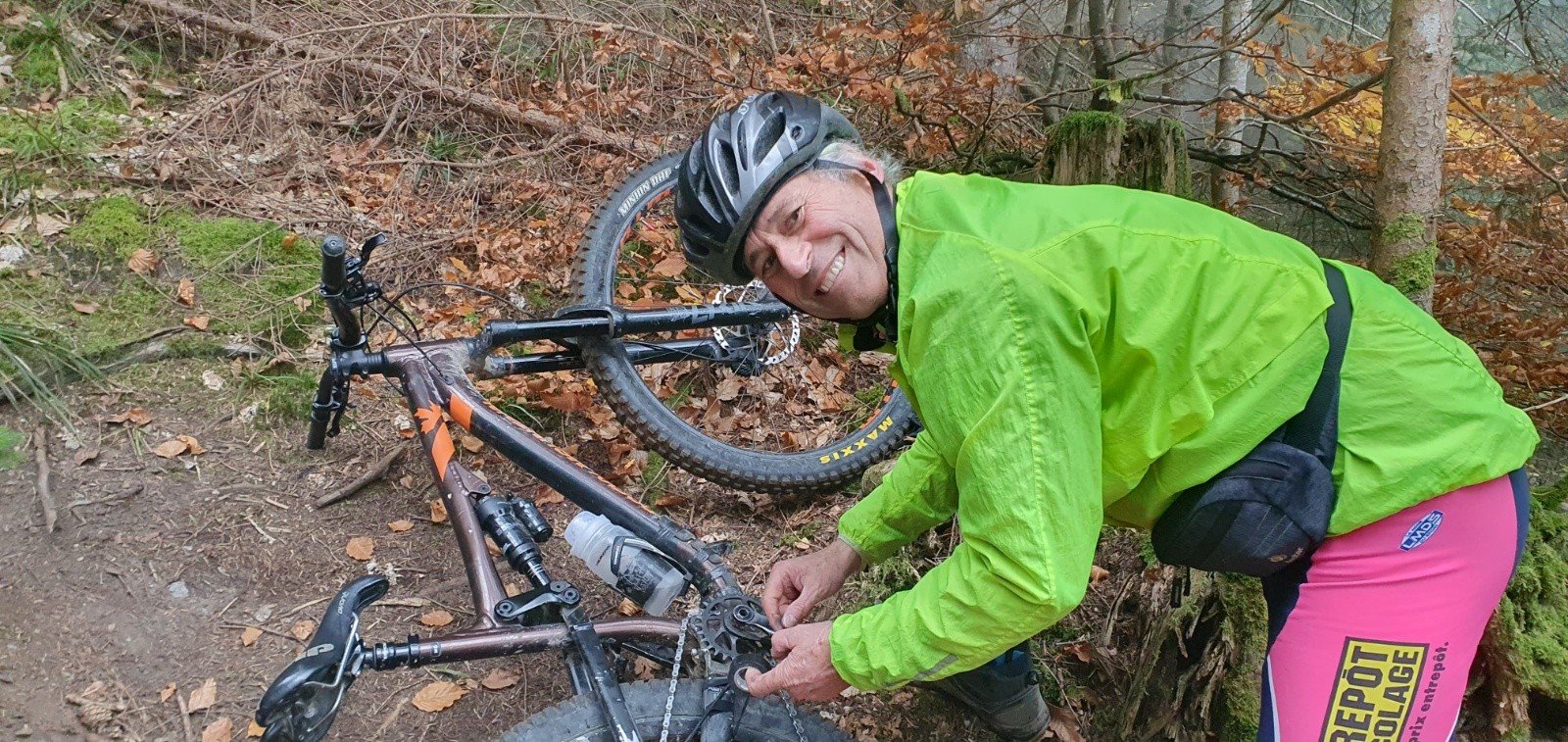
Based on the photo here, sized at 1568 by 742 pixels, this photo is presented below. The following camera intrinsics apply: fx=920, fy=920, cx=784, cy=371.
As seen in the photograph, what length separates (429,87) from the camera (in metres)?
5.40

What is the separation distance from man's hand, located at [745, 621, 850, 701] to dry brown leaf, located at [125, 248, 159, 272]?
377cm

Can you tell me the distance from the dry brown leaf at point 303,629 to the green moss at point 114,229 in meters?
2.26

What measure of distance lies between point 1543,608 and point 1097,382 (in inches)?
66.8

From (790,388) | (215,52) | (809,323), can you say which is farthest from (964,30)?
(215,52)

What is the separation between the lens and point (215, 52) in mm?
5508

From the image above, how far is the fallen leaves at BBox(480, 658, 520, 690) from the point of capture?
110 inches

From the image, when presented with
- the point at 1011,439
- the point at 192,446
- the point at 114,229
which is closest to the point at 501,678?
the point at 192,446

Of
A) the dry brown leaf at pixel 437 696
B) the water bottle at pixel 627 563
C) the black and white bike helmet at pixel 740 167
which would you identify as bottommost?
the dry brown leaf at pixel 437 696

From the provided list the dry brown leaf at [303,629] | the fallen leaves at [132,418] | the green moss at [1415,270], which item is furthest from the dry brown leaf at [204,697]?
the green moss at [1415,270]

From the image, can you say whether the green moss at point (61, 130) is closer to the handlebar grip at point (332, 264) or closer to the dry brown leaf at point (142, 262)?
the dry brown leaf at point (142, 262)

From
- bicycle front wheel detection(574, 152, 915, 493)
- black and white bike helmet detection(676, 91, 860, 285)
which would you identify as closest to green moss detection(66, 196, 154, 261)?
bicycle front wheel detection(574, 152, 915, 493)

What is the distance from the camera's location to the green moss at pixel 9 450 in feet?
10.8

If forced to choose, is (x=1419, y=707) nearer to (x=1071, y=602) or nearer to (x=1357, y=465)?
(x=1357, y=465)

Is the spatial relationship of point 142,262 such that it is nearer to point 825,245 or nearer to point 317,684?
point 317,684
